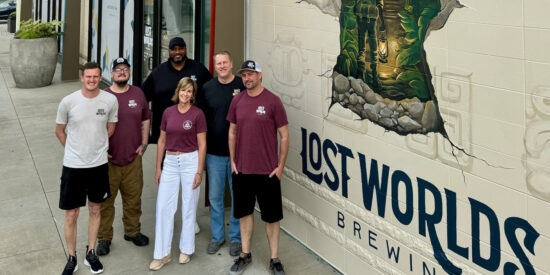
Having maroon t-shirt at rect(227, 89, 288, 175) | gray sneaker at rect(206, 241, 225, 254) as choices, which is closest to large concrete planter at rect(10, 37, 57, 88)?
gray sneaker at rect(206, 241, 225, 254)

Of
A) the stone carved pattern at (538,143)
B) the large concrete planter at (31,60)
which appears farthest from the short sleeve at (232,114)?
the large concrete planter at (31,60)

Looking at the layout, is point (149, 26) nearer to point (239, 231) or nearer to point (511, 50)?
point (239, 231)

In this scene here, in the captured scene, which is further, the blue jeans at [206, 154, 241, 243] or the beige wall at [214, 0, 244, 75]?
the beige wall at [214, 0, 244, 75]

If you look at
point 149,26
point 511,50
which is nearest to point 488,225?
point 511,50

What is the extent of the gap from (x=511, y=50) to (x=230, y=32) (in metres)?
3.61

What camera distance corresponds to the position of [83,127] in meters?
4.40

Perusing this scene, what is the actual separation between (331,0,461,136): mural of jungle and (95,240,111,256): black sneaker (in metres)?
2.66

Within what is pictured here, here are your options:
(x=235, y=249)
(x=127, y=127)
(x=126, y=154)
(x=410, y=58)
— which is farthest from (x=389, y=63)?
(x=126, y=154)

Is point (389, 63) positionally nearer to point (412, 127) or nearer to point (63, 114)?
point (412, 127)

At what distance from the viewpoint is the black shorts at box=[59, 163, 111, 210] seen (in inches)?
175

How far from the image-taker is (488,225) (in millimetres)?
3205

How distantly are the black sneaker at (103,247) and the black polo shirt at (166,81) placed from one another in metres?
1.38

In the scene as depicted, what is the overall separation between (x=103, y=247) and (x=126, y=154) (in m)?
0.96

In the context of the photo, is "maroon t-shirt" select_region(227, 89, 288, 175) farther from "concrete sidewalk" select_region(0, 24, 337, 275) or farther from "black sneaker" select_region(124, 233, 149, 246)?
"black sneaker" select_region(124, 233, 149, 246)
